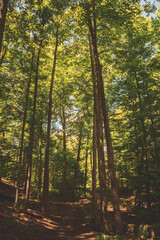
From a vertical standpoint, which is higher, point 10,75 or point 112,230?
point 10,75

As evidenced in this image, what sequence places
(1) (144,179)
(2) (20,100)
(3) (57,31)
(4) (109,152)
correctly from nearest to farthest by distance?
(4) (109,152), (1) (144,179), (3) (57,31), (2) (20,100)

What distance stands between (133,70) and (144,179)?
786 cm

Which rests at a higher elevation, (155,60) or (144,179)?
(155,60)

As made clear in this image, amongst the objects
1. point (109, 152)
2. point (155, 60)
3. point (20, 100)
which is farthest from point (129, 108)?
point (20, 100)

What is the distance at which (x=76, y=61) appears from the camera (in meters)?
12.6

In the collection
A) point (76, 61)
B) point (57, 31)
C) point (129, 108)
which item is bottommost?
point (129, 108)

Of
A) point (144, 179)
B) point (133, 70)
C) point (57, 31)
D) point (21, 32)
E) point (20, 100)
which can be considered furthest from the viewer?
point (20, 100)

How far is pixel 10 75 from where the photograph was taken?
42.7 ft

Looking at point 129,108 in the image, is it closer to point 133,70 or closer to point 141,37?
point 133,70

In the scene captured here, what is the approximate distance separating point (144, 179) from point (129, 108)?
5454 millimetres

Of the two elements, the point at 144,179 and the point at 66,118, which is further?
the point at 66,118

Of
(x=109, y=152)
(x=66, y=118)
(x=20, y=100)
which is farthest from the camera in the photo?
(x=66, y=118)

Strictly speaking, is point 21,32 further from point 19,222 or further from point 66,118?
point 66,118

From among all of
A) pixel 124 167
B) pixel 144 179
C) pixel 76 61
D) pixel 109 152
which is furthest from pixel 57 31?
pixel 124 167
